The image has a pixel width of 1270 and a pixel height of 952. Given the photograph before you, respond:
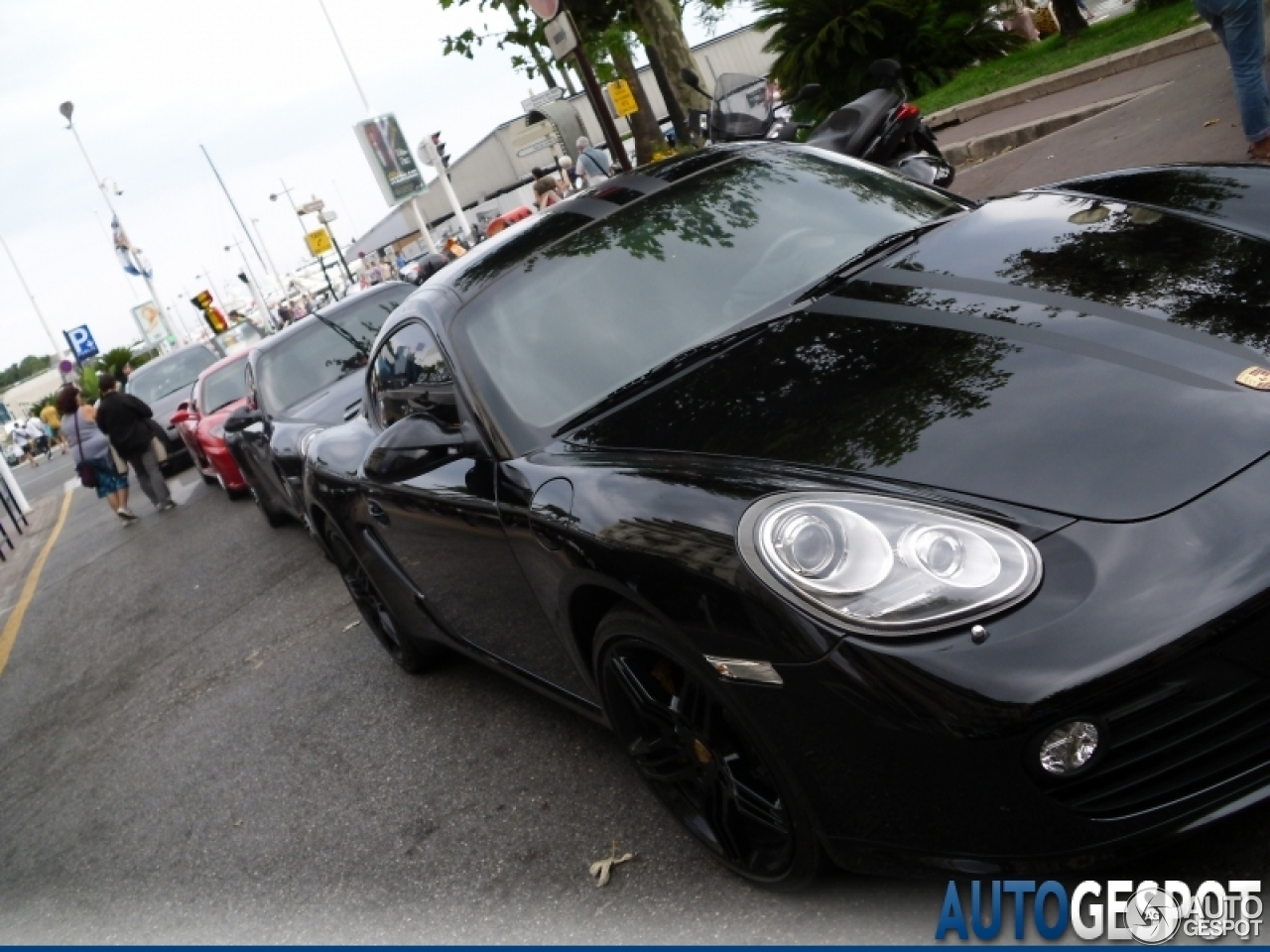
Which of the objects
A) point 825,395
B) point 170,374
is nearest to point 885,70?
point 825,395

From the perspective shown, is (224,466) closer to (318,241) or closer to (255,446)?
(255,446)

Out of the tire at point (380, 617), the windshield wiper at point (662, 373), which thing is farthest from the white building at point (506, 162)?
the windshield wiper at point (662, 373)

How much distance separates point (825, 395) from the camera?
2.76 meters

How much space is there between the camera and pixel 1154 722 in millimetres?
2064

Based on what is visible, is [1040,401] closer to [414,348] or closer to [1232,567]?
[1232,567]

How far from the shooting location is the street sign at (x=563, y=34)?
31.1 ft

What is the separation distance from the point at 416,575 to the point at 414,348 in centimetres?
79

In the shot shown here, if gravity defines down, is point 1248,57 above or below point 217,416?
below

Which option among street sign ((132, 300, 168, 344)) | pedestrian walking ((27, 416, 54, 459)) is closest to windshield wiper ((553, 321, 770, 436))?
pedestrian walking ((27, 416, 54, 459))

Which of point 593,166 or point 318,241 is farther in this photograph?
point 318,241

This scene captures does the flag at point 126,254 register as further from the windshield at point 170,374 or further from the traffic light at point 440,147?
the windshield at point 170,374

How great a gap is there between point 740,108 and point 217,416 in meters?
6.23

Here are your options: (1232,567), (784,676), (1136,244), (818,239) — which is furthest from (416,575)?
(1232,567)

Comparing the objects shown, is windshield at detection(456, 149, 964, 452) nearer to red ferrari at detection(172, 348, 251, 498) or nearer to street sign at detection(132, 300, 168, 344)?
red ferrari at detection(172, 348, 251, 498)
